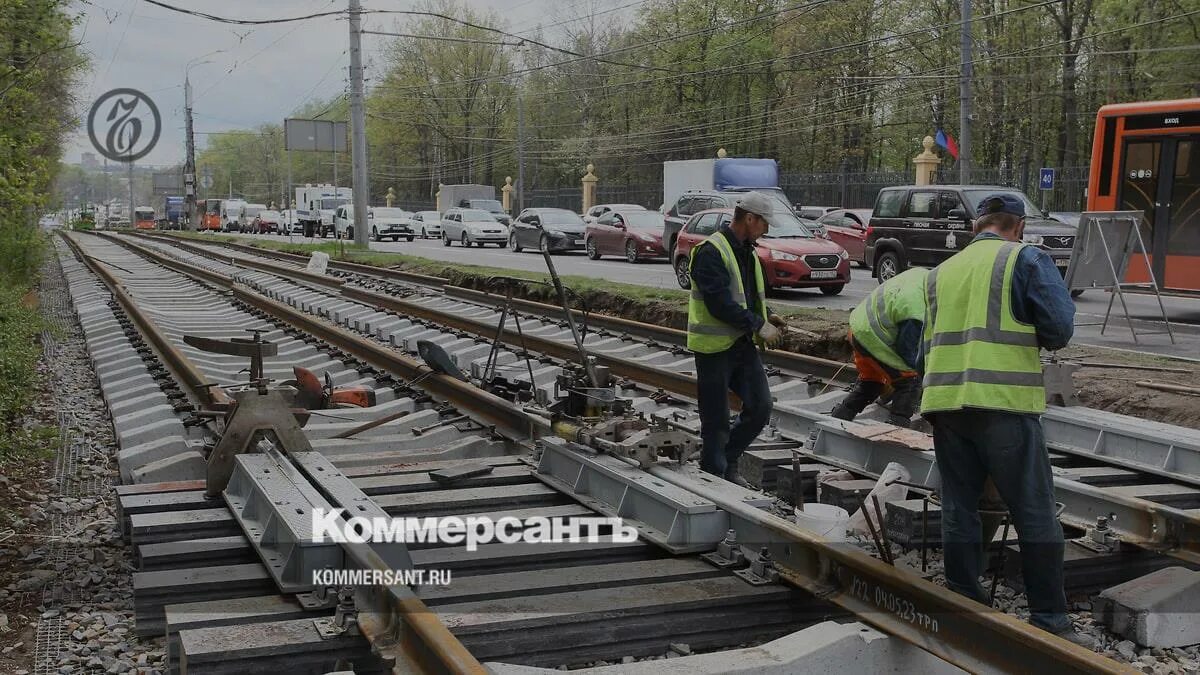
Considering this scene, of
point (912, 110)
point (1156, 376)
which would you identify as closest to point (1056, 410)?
point (1156, 376)

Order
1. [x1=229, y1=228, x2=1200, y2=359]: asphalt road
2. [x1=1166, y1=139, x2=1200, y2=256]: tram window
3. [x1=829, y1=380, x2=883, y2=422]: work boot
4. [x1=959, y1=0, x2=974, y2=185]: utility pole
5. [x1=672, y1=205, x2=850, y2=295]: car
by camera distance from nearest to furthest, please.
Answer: [x1=829, y1=380, x2=883, y2=422]: work boot, [x1=229, y1=228, x2=1200, y2=359]: asphalt road, [x1=1166, y1=139, x2=1200, y2=256]: tram window, [x1=672, y1=205, x2=850, y2=295]: car, [x1=959, y1=0, x2=974, y2=185]: utility pole

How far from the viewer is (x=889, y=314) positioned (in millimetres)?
7387

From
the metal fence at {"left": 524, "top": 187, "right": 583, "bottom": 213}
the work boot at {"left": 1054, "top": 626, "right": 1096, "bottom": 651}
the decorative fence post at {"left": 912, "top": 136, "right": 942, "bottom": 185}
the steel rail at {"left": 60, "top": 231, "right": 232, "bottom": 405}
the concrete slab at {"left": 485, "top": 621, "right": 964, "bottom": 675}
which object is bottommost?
the work boot at {"left": 1054, "top": 626, "right": 1096, "bottom": 651}

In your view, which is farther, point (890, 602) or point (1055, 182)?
point (1055, 182)

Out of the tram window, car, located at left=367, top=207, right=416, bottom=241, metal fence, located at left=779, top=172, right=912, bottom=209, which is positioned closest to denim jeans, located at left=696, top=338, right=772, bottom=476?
the tram window

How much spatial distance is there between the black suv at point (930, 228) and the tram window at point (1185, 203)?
2.51 meters

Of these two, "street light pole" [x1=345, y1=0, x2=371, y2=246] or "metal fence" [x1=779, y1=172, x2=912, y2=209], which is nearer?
"street light pole" [x1=345, y1=0, x2=371, y2=246]

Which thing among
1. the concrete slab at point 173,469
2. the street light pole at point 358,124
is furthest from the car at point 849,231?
the concrete slab at point 173,469

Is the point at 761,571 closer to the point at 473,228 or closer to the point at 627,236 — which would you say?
the point at 627,236

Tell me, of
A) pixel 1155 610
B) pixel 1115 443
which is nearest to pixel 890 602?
pixel 1155 610

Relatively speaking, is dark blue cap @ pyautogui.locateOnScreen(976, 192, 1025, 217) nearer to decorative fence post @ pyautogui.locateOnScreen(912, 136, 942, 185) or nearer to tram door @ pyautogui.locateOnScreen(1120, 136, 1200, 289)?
tram door @ pyautogui.locateOnScreen(1120, 136, 1200, 289)

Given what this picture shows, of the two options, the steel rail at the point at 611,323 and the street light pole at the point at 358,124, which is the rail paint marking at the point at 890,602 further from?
the street light pole at the point at 358,124

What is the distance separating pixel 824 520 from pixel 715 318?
1347mm

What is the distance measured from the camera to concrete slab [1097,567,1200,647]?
15.4 ft
